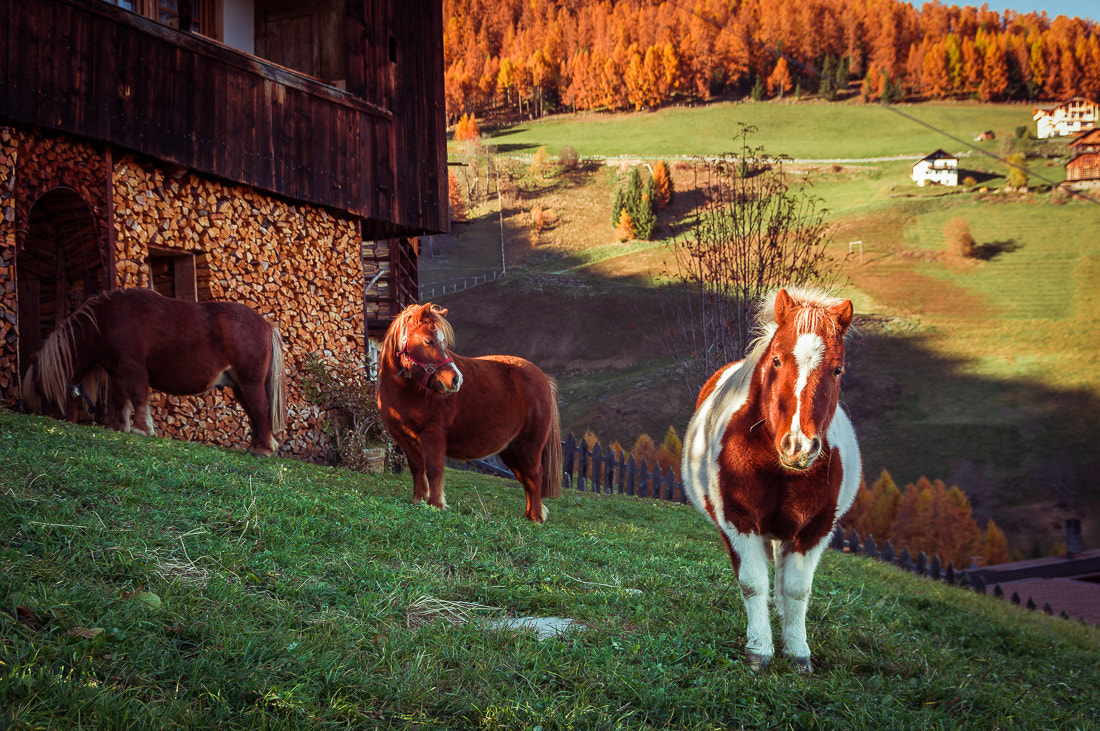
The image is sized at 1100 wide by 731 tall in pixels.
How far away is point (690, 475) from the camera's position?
177 inches

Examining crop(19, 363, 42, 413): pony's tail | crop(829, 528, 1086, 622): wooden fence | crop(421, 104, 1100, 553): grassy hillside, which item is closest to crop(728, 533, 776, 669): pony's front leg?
crop(19, 363, 42, 413): pony's tail

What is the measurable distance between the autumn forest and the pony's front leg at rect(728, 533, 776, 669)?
243 feet

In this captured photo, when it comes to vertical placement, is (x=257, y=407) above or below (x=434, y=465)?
above

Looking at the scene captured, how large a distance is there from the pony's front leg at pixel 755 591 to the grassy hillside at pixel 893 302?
70.1 feet

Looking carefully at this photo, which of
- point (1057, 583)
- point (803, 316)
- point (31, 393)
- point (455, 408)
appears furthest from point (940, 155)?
point (803, 316)

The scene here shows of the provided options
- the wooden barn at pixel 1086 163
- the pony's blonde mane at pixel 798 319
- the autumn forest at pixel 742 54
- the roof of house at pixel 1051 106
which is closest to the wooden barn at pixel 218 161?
the pony's blonde mane at pixel 798 319

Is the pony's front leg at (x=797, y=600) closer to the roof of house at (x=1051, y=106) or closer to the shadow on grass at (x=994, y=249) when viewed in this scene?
the shadow on grass at (x=994, y=249)

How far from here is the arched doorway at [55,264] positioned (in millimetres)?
8875

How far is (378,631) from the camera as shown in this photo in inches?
130

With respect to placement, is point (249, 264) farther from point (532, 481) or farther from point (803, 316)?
point (803, 316)

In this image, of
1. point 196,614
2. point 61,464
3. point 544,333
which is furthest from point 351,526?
point 544,333

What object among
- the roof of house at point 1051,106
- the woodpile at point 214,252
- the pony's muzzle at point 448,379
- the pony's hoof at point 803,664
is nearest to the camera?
the pony's hoof at point 803,664

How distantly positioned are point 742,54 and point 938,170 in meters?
23.4

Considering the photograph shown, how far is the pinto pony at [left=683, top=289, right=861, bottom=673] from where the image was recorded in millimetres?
3279
